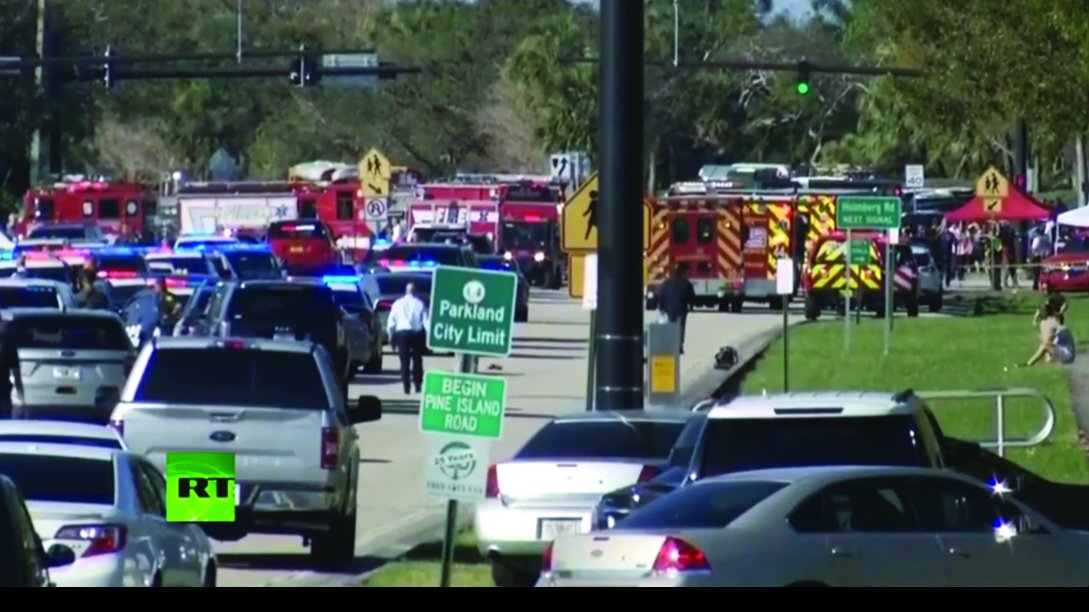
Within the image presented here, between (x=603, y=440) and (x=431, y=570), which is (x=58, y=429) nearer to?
(x=431, y=570)

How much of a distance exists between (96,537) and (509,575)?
5.12 m

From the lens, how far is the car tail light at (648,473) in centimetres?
1730

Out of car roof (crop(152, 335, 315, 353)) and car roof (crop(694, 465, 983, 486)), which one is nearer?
car roof (crop(694, 465, 983, 486))

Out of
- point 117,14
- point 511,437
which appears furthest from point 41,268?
point 117,14

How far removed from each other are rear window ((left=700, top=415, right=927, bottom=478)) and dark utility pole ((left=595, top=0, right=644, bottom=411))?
5062mm

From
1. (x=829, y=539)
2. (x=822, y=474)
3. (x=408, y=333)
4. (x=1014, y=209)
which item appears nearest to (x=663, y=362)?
(x=408, y=333)

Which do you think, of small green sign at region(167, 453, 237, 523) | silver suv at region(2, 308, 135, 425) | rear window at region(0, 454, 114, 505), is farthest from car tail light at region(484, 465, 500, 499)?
silver suv at region(2, 308, 135, 425)

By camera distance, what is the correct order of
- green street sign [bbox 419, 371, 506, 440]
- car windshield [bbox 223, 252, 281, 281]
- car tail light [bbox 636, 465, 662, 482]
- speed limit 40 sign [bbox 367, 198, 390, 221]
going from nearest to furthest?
green street sign [bbox 419, 371, 506, 440], car tail light [bbox 636, 465, 662, 482], car windshield [bbox 223, 252, 281, 281], speed limit 40 sign [bbox 367, 198, 390, 221]

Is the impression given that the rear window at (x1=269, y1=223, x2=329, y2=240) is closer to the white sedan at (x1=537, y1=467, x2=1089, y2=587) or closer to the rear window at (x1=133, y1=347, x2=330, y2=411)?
the rear window at (x1=133, y1=347, x2=330, y2=411)

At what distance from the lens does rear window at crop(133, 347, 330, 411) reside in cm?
1895

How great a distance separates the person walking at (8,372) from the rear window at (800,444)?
11046 millimetres

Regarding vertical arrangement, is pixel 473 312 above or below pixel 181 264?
above

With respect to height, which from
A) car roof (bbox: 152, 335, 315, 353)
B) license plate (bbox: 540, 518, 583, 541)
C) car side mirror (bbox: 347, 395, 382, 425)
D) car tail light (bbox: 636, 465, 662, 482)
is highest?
car roof (bbox: 152, 335, 315, 353)

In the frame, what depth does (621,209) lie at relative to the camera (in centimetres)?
2053
